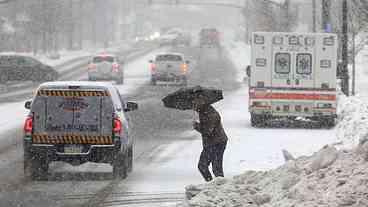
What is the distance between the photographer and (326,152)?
12953 mm

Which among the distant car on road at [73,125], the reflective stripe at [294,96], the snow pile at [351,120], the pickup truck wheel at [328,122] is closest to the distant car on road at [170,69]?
the snow pile at [351,120]

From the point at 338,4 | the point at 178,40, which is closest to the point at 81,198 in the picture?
the point at 338,4

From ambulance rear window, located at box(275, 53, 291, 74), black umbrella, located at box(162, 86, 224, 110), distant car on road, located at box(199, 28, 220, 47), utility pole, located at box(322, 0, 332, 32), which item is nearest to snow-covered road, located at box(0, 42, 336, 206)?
black umbrella, located at box(162, 86, 224, 110)

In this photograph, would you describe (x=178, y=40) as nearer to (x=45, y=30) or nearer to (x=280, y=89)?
(x=45, y=30)

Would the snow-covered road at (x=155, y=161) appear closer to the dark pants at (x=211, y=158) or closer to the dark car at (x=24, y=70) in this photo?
the dark pants at (x=211, y=158)

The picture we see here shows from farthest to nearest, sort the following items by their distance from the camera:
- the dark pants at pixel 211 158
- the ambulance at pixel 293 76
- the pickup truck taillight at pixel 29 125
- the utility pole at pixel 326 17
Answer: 1. the utility pole at pixel 326 17
2. the ambulance at pixel 293 76
3. the pickup truck taillight at pixel 29 125
4. the dark pants at pixel 211 158

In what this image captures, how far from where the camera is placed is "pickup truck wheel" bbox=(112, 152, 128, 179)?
60.7 feet

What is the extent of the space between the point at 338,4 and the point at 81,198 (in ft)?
138

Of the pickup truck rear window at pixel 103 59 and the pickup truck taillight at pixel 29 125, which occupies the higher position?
the pickup truck taillight at pixel 29 125

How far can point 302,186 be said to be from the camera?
39.7 ft

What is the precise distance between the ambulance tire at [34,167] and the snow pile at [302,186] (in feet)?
17.1

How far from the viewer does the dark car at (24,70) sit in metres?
61.2

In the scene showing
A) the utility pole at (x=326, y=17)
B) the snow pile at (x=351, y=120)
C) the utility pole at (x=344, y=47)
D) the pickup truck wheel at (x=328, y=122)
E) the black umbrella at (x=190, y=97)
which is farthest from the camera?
the utility pole at (x=326, y=17)

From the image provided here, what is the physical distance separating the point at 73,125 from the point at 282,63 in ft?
49.3
